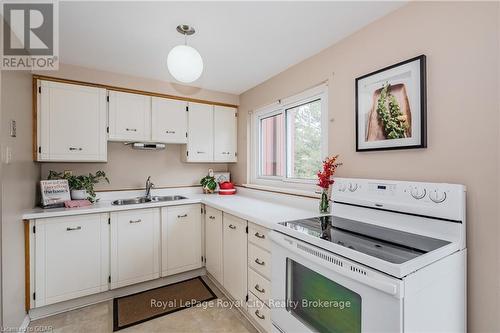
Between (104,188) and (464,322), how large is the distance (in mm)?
3097

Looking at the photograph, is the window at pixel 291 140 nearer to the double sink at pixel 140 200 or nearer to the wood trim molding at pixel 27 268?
the double sink at pixel 140 200

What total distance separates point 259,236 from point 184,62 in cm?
131

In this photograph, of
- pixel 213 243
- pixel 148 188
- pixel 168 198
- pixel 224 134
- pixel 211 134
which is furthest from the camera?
pixel 224 134

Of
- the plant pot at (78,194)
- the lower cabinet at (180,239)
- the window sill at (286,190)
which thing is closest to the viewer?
the window sill at (286,190)

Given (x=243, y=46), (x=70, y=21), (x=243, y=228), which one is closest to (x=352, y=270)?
(x=243, y=228)

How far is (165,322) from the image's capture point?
1902mm

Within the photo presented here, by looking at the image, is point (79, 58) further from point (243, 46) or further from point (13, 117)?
point (243, 46)

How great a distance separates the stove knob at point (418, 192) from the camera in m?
1.24

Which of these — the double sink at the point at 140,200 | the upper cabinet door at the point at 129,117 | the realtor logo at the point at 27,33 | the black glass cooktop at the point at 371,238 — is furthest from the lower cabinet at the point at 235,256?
the realtor logo at the point at 27,33

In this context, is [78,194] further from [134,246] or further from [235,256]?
[235,256]

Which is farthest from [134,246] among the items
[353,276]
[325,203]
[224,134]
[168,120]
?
[353,276]

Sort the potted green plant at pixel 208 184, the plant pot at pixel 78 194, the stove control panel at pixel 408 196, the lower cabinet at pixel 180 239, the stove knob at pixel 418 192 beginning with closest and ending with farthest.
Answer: the stove control panel at pixel 408 196
the stove knob at pixel 418 192
the plant pot at pixel 78 194
the lower cabinet at pixel 180 239
the potted green plant at pixel 208 184

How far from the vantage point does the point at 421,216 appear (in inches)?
48.5

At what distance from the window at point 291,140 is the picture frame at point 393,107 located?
0.39m
